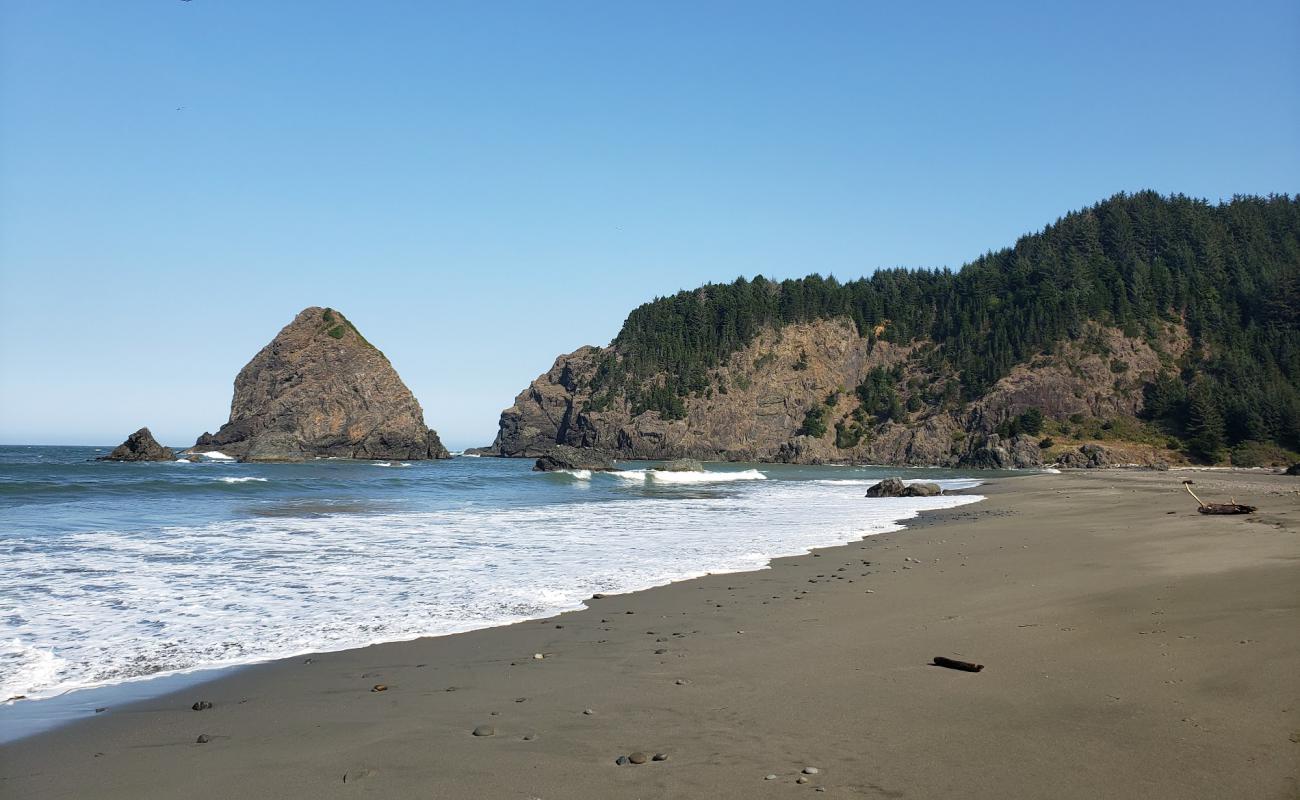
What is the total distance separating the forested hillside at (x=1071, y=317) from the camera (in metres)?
99.5

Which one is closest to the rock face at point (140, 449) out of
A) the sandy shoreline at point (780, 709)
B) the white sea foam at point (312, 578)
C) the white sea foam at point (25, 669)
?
the white sea foam at point (312, 578)

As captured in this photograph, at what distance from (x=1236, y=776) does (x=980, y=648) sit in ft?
10.1

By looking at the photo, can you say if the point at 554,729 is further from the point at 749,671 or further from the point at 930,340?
the point at 930,340

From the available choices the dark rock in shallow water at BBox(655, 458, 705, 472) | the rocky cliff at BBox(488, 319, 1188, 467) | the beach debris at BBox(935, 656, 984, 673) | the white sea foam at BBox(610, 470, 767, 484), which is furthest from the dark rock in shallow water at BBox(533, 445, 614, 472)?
the beach debris at BBox(935, 656, 984, 673)

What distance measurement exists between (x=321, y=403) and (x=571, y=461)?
4703cm

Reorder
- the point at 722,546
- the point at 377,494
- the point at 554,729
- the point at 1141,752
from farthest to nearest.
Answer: the point at 377,494 < the point at 722,546 < the point at 554,729 < the point at 1141,752

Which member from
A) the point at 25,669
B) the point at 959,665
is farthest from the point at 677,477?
the point at 959,665

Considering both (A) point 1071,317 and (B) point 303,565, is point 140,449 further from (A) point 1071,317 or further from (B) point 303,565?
(A) point 1071,317

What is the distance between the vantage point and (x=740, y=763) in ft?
14.9

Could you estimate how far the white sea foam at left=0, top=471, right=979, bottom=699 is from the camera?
8312 millimetres

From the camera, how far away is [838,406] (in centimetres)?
12462

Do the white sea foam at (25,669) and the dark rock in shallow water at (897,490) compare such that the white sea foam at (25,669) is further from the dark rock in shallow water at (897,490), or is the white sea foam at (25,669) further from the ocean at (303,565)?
the dark rock in shallow water at (897,490)

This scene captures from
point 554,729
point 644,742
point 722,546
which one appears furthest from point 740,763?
point 722,546

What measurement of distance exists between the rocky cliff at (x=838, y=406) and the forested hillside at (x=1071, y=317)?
1.13 metres
